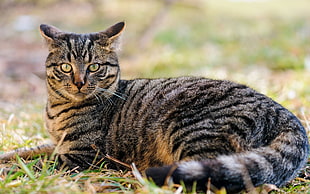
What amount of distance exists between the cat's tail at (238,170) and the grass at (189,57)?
0.37 feet

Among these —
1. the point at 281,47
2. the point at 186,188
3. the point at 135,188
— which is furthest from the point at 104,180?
the point at 281,47

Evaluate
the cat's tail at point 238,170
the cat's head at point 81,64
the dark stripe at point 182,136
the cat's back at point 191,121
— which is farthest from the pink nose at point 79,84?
the cat's tail at point 238,170

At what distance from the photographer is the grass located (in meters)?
2.48

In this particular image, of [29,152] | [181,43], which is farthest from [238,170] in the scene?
[181,43]

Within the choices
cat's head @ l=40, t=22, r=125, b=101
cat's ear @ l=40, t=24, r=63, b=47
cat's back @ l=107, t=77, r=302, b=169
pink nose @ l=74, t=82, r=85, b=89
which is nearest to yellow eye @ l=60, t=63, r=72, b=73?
cat's head @ l=40, t=22, r=125, b=101

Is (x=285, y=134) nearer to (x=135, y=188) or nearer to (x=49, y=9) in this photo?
(x=135, y=188)

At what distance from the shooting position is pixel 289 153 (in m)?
2.38

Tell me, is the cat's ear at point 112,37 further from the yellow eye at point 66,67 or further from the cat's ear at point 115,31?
the yellow eye at point 66,67

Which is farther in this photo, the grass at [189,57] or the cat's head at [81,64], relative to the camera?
the cat's head at [81,64]

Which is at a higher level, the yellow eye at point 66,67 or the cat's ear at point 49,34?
the cat's ear at point 49,34

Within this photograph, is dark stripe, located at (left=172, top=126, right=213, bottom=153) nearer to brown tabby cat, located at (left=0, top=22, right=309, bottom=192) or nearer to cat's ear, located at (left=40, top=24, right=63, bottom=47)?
brown tabby cat, located at (left=0, top=22, right=309, bottom=192)

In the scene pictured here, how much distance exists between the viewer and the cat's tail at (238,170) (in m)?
2.08

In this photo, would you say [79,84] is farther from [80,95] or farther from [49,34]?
[49,34]

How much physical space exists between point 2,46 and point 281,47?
7347 mm
